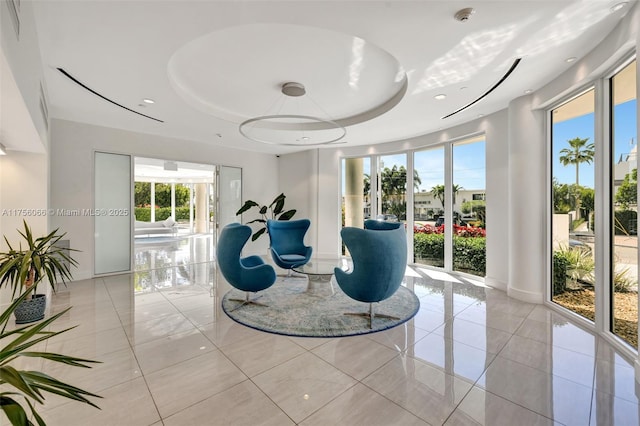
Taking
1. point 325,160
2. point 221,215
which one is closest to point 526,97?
point 325,160

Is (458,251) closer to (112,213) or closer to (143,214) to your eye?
(112,213)

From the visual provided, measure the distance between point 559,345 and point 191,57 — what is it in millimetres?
4869

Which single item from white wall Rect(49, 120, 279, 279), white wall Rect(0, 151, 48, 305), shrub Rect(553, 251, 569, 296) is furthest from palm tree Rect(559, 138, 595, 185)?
white wall Rect(0, 151, 48, 305)

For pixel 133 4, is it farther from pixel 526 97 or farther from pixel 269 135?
pixel 526 97

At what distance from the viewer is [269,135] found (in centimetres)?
582

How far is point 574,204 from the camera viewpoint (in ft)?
11.2

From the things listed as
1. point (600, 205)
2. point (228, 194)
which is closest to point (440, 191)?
point (600, 205)

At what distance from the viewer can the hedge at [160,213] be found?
14395 mm

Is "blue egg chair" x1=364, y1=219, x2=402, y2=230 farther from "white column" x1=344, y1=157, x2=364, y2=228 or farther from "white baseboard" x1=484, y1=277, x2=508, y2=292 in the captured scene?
"white column" x1=344, y1=157, x2=364, y2=228

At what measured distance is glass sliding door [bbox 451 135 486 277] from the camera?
5148 millimetres

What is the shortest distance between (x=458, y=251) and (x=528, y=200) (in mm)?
1928

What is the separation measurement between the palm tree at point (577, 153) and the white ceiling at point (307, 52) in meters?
0.88

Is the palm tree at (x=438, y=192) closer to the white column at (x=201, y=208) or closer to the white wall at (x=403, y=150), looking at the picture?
the white wall at (x=403, y=150)

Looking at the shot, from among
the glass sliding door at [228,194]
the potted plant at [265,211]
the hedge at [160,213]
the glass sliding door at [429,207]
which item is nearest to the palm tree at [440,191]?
the glass sliding door at [429,207]
